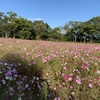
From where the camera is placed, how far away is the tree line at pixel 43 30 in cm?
3944

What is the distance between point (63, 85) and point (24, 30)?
136 ft

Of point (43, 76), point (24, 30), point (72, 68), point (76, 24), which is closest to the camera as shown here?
point (43, 76)

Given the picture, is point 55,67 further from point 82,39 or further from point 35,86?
point 82,39

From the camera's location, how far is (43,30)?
1626 inches

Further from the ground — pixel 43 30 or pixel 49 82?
pixel 43 30

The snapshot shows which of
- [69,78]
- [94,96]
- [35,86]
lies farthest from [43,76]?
[94,96]

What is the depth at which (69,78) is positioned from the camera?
6.18ft

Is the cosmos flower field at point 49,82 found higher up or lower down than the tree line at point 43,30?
lower down

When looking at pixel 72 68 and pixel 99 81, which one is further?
pixel 72 68

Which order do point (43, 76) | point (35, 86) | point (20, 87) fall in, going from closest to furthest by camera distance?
point (20, 87) < point (35, 86) < point (43, 76)

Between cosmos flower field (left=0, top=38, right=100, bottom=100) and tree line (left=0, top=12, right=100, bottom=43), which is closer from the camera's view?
cosmos flower field (left=0, top=38, right=100, bottom=100)

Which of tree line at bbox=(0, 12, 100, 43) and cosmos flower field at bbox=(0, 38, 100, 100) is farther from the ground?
tree line at bbox=(0, 12, 100, 43)

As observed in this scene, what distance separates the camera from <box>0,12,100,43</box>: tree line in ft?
129

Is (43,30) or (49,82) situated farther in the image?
(43,30)
